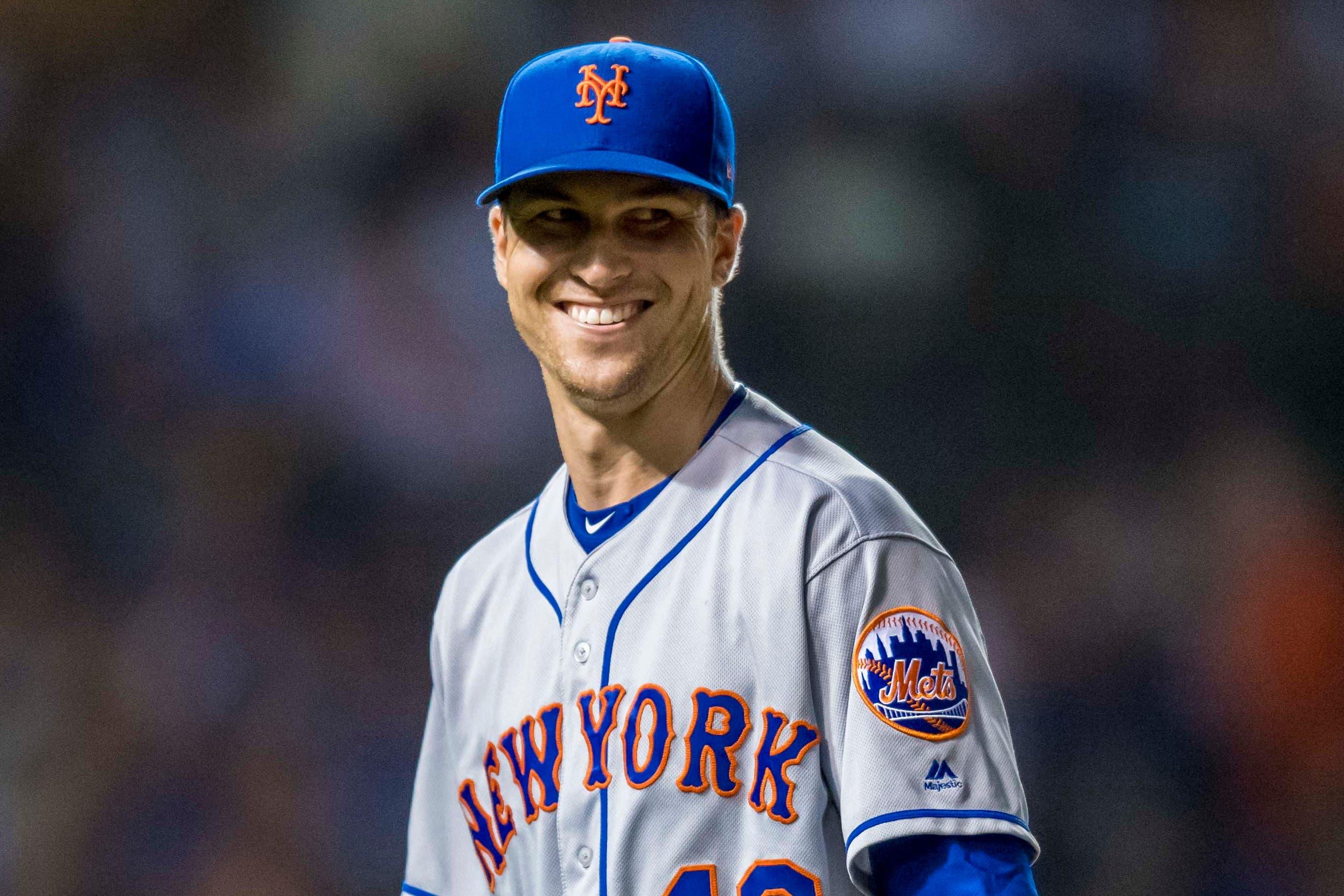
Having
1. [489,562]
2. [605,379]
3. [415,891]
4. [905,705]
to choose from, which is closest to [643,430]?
[605,379]

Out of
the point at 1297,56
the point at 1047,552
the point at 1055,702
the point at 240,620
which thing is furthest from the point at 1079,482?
the point at 240,620

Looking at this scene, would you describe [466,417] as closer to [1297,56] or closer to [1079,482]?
[1079,482]

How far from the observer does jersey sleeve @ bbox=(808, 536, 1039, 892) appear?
3.80 feet

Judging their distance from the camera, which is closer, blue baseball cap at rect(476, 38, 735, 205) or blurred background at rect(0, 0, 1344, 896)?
blue baseball cap at rect(476, 38, 735, 205)

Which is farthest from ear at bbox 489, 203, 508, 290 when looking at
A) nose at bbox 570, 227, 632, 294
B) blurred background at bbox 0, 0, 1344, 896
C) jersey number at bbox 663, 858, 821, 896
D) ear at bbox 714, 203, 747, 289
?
blurred background at bbox 0, 0, 1344, 896

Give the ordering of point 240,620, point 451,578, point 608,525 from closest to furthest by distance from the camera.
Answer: point 608,525, point 451,578, point 240,620

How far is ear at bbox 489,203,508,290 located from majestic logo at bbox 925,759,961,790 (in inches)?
25.5

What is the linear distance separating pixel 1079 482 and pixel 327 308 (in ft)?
6.12

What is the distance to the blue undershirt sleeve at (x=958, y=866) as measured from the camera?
1137 millimetres

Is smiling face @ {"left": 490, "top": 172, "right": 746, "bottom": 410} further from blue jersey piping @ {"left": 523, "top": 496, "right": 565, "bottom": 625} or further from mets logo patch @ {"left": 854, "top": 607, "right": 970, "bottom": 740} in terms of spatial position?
mets logo patch @ {"left": 854, "top": 607, "right": 970, "bottom": 740}

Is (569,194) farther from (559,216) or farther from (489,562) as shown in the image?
(489,562)

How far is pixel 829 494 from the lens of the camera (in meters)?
1.29

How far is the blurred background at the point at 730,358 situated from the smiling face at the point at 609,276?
1.83 meters

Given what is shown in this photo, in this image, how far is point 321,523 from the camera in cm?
326
